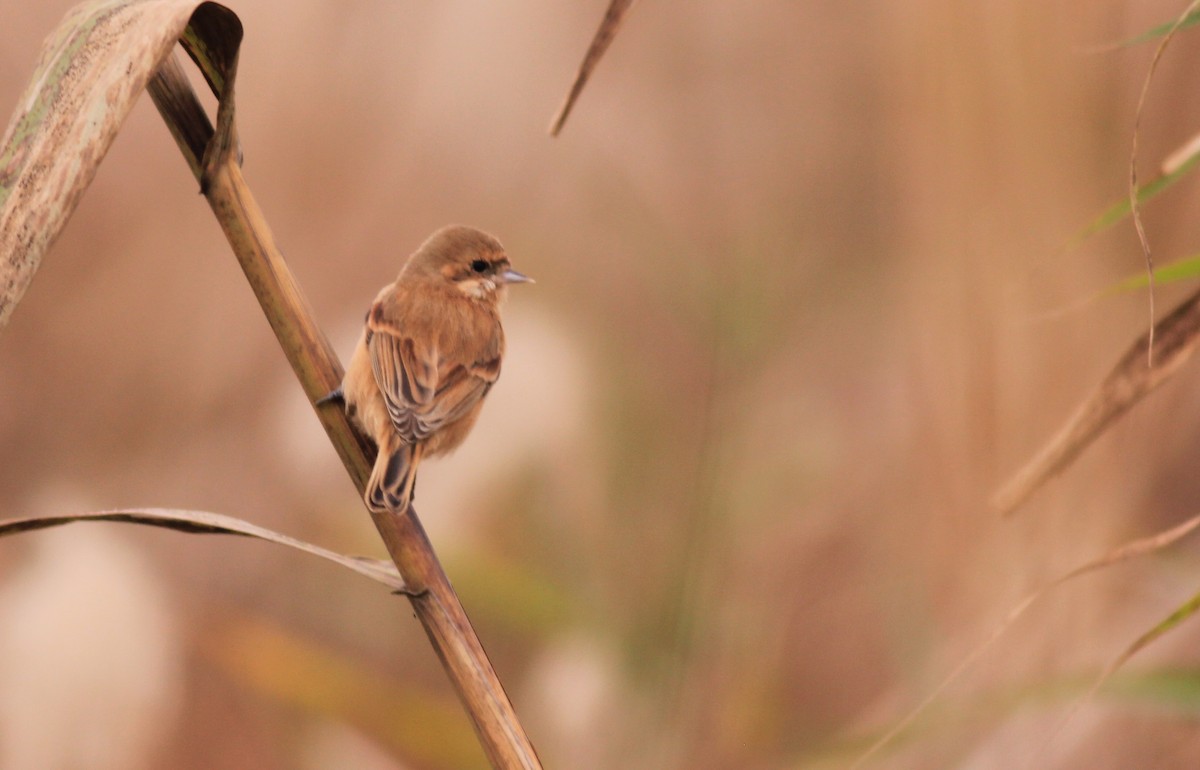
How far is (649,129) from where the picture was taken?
3.44 m

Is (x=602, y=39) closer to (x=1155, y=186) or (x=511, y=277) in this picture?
(x=1155, y=186)

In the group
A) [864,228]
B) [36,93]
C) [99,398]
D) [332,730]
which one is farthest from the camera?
[864,228]

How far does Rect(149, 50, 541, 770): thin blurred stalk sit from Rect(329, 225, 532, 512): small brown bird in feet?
2.24

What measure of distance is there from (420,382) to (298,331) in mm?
985

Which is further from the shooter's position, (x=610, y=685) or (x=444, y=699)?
(x=444, y=699)

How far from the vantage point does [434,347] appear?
8.27ft

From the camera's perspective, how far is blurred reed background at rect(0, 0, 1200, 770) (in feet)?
7.33

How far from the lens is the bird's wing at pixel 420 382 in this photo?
2195 millimetres

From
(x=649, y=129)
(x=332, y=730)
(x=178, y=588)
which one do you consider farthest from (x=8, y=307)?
(x=649, y=129)

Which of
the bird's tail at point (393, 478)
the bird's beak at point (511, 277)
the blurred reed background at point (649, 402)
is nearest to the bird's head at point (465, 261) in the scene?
the bird's beak at point (511, 277)

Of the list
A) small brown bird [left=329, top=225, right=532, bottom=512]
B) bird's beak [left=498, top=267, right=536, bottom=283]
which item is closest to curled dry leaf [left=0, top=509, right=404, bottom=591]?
small brown bird [left=329, top=225, right=532, bottom=512]

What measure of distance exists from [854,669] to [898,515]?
1.99 ft

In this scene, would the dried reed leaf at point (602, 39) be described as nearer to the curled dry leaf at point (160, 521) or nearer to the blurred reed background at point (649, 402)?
the curled dry leaf at point (160, 521)

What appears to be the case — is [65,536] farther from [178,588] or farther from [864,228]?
[864,228]
